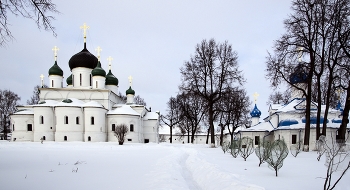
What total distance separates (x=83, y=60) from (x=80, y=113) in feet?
30.1

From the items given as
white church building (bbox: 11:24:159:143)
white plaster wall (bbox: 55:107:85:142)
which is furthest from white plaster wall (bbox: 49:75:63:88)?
white plaster wall (bbox: 55:107:85:142)

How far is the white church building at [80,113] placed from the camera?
3662 centimetres

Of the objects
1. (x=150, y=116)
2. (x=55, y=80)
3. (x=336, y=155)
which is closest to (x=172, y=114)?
(x=150, y=116)

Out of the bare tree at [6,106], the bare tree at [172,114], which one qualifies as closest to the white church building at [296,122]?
the bare tree at [172,114]

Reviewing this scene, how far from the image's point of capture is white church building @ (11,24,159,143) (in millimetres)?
36625

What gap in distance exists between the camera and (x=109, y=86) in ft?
153

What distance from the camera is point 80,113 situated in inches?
1480

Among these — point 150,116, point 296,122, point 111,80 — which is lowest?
point 150,116

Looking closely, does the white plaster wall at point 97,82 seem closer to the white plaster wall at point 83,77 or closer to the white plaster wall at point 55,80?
the white plaster wall at point 83,77

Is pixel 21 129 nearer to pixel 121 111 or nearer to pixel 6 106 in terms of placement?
pixel 6 106

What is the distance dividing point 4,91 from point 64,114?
18.7 metres

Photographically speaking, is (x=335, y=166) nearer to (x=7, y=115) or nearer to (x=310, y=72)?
(x=310, y=72)

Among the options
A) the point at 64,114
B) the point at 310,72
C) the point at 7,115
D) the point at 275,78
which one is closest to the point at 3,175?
the point at 275,78

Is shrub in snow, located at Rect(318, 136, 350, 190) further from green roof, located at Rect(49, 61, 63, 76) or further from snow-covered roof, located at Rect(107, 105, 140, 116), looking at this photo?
green roof, located at Rect(49, 61, 63, 76)
